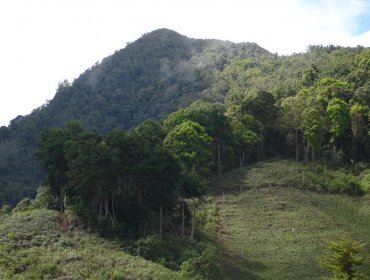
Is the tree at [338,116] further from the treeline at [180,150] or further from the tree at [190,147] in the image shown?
the tree at [190,147]

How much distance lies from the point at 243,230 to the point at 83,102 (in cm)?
8385

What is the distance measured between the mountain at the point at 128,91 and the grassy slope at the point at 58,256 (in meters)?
45.1

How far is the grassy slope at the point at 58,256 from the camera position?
28125mm

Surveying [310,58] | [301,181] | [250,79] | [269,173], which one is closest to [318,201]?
[301,181]

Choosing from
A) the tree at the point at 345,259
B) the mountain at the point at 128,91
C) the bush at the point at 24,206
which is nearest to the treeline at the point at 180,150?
the bush at the point at 24,206

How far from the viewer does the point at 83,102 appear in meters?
116

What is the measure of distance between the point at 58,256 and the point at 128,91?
94.5 m

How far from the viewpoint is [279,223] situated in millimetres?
39906

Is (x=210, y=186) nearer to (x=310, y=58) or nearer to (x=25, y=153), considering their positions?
(x=25, y=153)

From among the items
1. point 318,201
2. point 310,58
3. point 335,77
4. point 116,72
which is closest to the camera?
point 318,201

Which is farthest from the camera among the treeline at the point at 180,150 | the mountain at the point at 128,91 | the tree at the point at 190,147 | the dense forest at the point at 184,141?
the mountain at the point at 128,91

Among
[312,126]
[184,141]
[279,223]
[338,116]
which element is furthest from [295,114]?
[279,223]

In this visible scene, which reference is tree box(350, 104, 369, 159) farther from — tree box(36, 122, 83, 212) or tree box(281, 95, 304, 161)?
tree box(36, 122, 83, 212)

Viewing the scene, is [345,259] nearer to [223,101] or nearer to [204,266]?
[204,266]
